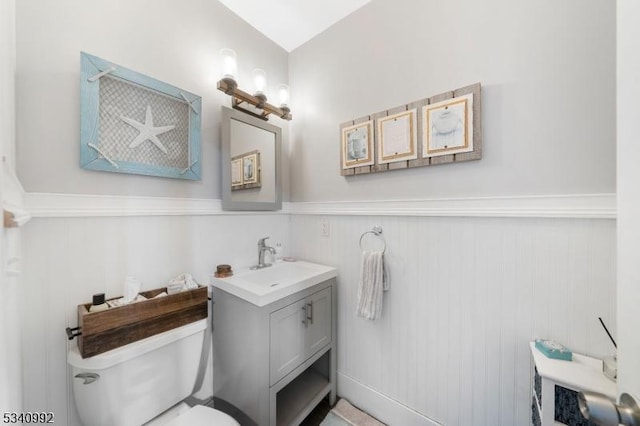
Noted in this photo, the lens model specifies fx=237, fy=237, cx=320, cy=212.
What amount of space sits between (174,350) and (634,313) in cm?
144

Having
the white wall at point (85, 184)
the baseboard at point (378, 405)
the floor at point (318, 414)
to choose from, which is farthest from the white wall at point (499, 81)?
the floor at point (318, 414)

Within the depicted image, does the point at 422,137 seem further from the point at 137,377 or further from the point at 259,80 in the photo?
the point at 137,377

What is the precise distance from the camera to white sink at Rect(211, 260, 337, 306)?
1157mm

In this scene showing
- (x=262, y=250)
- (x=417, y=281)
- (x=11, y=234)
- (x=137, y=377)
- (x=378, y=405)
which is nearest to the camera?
(x=11, y=234)

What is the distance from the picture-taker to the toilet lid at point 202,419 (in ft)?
3.16

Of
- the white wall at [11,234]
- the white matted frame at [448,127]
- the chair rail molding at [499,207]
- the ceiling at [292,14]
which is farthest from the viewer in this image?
the ceiling at [292,14]

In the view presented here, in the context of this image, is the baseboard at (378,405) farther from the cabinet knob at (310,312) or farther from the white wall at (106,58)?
the white wall at (106,58)

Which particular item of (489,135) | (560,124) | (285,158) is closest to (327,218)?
(285,158)

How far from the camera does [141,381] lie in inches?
38.2

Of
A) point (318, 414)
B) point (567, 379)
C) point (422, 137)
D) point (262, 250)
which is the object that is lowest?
point (318, 414)

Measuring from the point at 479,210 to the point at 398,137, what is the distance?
0.56m

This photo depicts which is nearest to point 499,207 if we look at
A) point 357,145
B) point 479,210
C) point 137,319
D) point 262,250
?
point 479,210

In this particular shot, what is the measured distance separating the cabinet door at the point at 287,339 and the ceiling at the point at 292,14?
1825 millimetres

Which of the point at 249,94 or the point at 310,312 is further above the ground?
the point at 249,94
